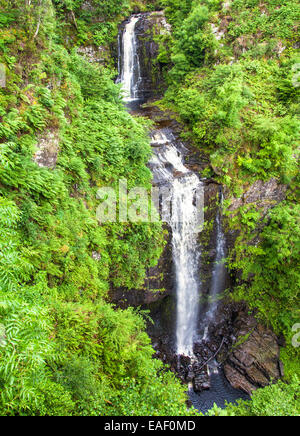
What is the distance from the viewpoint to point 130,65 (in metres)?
19.4

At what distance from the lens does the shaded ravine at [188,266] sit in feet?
40.4

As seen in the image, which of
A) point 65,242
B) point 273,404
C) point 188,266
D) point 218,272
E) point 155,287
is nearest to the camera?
point 273,404

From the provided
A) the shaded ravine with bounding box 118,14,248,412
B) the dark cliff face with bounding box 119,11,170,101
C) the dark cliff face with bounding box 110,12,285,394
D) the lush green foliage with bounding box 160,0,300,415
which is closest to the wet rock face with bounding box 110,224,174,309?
the dark cliff face with bounding box 110,12,285,394

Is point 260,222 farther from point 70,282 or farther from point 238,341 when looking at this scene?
point 70,282

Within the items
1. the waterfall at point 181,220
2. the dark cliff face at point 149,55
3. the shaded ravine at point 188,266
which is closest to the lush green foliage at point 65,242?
the waterfall at point 181,220

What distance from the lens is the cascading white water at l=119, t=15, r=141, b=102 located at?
19.2 metres

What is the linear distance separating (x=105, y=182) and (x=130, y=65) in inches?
521

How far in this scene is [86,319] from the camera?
23.2 ft

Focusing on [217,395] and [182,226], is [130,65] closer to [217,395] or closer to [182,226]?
[182,226]

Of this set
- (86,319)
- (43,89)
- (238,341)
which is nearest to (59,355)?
(86,319)

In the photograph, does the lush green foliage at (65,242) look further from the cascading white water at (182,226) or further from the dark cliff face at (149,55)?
the dark cliff face at (149,55)

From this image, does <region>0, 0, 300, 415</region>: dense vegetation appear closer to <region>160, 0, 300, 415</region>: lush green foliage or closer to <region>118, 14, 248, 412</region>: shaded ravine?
<region>160, 0, 300, 415</region>: lush green foliage

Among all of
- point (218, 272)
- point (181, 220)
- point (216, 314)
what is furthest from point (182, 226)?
point (216, 314)

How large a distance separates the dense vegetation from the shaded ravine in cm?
106
